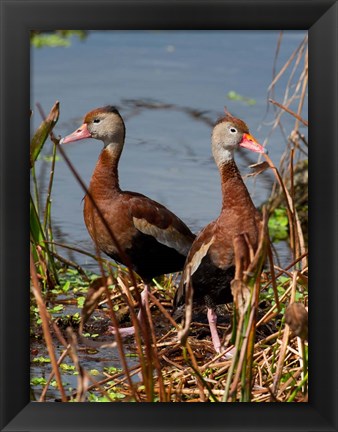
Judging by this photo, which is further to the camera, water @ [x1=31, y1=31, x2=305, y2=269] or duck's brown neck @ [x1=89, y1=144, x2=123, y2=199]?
water @ [x1=31, y1=31, x2=305, y2=269]

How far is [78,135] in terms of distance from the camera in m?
4.84

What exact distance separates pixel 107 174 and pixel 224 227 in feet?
2.39

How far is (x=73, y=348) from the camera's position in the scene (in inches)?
139

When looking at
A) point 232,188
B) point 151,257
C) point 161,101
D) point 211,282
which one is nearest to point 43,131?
point 232,188

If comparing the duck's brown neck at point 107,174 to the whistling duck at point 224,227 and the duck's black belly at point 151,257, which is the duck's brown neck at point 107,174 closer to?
Answer: the duck's black belly at point 151,257

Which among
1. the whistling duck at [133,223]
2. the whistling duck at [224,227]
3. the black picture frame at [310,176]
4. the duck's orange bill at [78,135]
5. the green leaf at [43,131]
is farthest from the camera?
the whistling duck at [133,223]

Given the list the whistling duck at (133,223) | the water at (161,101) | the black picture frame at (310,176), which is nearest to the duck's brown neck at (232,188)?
the water at (161,101)

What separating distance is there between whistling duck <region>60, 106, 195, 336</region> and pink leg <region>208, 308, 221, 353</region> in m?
0.31

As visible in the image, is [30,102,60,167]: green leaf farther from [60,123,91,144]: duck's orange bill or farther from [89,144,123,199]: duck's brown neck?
[89,144,123,199]: duck's brown neck

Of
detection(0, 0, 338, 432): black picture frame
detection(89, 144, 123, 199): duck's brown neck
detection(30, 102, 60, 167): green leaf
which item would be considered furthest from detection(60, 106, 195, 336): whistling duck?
detection(0, 0, 338, 432): black picture frame

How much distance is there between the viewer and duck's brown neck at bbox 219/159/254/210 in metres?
4.54

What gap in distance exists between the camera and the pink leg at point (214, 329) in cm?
457
